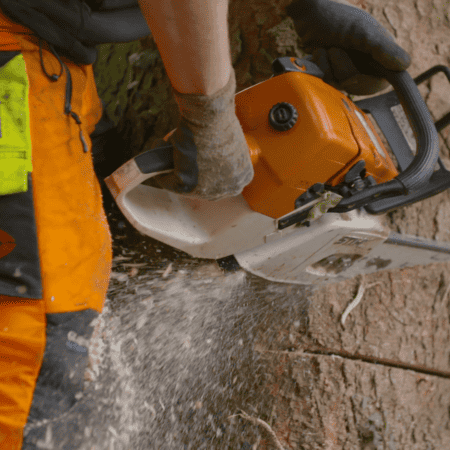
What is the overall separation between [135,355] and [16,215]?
942 millimetres

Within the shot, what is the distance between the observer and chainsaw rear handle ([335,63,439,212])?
106 centimetres

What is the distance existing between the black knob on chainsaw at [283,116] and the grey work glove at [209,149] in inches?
5.4

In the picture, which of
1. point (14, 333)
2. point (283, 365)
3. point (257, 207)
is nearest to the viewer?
point (14, 333)

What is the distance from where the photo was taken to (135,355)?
5.05 feet

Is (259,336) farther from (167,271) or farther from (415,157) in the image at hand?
(415,157)

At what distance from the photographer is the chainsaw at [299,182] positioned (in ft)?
3.27

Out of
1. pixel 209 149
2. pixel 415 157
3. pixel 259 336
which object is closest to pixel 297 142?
pixel 209 149

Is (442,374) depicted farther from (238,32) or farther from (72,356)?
(238,32)

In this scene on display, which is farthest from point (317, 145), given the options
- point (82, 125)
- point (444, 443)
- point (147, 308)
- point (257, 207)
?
point (444, 443)

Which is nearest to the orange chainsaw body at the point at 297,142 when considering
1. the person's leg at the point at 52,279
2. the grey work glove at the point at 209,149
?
the grey work glove at the point at 209,149

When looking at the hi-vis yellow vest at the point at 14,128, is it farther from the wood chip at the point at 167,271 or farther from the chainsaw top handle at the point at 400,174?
the wood chip at the point at 167,271

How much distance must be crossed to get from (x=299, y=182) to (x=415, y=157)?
0.40 meters

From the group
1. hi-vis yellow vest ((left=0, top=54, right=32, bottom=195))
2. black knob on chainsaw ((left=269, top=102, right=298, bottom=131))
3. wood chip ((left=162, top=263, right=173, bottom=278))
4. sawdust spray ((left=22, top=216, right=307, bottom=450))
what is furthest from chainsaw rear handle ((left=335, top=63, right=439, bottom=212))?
hi-vis yellow vest ((left=0, top=54, right=32, bottom=195))

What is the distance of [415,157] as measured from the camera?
1.12m
